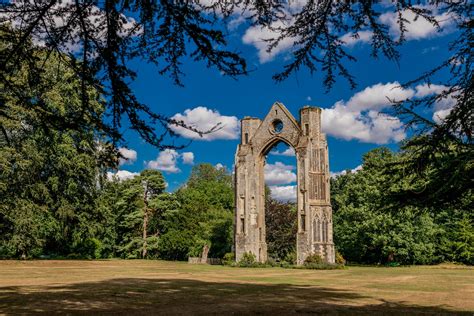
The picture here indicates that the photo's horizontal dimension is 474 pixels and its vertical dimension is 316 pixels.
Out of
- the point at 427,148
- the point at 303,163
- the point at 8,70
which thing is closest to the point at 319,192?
the point at 303,163

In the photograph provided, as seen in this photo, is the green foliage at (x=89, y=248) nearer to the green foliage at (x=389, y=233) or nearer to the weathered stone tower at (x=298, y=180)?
the weathered stone tower at (x=298, y=180)

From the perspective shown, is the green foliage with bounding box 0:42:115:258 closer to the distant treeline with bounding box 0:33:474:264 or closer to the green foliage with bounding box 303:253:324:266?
the distant treeline with bounding box 0:33:474:264

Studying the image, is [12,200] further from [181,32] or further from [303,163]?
[181,32]

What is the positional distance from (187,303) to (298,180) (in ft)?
86.3

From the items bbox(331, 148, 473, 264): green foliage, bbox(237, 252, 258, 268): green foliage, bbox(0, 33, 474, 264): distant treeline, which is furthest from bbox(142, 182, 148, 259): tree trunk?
bbox(331, 148, 473, 264): green foliage

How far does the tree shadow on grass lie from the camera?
9422 millimetres

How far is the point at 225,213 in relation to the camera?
152 ft

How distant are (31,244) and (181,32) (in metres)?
28.7

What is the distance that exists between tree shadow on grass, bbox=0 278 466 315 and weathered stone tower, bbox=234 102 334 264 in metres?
20.8

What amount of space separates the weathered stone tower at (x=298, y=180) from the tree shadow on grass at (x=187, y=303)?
68.3ft

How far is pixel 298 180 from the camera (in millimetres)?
36469

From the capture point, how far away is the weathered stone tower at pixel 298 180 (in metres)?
34.8

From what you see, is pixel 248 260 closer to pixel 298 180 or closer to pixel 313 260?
pixel 313 260

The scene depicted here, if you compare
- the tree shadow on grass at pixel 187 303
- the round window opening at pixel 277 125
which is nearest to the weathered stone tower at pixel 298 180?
the round window opening at pixel 277 125
